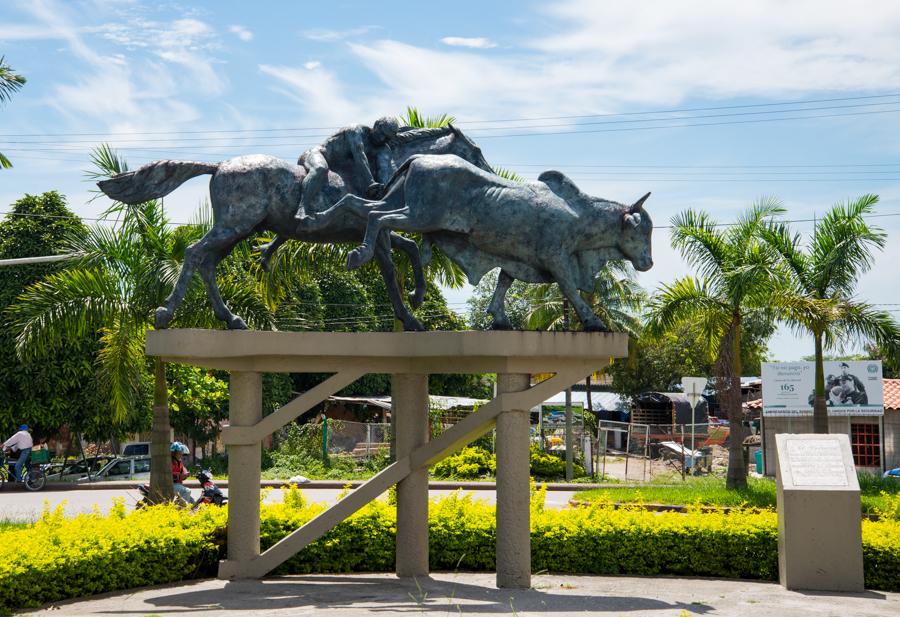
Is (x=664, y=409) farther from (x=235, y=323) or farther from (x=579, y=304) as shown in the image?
(x=235, y=323)

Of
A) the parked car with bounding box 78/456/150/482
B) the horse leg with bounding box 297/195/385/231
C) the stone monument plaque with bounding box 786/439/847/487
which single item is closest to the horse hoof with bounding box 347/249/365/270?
the horse leg with bounding box 297/195/385/231

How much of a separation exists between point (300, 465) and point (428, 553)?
18106mm

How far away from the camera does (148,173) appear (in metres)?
9.39

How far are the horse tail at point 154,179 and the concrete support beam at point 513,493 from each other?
3.46 m

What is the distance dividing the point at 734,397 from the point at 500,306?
37.8 ft

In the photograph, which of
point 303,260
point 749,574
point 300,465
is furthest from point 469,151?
point 300,465

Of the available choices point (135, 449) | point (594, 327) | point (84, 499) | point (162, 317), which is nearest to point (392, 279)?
point (594, 327)

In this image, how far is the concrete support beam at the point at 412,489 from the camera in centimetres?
987

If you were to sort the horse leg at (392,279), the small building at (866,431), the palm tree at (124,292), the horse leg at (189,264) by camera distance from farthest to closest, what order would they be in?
the small building at (866,431), the palm tree at (124,292), the horse leg at (392,279), the horse leg at (189,264)

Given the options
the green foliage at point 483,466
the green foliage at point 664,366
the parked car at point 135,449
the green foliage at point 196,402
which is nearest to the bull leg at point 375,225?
the green foliage at point 483,466

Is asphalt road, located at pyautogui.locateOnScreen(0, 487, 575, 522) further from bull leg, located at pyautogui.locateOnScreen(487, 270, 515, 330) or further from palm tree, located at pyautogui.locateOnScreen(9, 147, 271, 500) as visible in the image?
bull leg, located at pyautogui.locateOnScreen(487, 270, 515, 330)

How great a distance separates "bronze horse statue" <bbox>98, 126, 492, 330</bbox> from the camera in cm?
→ 921

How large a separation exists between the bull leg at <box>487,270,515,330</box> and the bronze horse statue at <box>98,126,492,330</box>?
0.71m

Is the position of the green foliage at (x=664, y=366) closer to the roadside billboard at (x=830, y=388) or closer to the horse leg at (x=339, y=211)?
the roadside billboard at (x=830, y=388)
